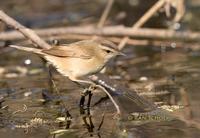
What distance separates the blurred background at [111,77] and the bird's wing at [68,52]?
56 centimetres

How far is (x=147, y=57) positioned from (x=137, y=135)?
397 centimetres

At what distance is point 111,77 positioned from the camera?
8.63 m

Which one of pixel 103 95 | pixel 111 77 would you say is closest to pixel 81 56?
pixel 103 95

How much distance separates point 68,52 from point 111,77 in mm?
1657

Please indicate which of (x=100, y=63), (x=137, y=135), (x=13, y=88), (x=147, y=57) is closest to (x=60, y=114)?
(x=100, y=63)

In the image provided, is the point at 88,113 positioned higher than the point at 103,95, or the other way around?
the point at 103,95

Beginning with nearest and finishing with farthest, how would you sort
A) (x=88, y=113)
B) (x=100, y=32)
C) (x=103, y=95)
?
(x=88, y=113), (x=103, y=95), (x=100, y=32)

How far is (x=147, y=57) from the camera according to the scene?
32.7 feet

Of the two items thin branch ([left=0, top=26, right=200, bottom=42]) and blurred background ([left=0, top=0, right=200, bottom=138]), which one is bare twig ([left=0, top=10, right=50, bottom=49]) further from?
thin branch ([left=0, top=26, right=200, bottom=42])

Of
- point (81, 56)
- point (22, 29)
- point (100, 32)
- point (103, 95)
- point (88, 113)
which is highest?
point (100, 32)

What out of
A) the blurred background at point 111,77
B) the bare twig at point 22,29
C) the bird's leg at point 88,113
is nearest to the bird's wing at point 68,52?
the bird's leg at point 88,113

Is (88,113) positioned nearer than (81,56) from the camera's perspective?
Yes

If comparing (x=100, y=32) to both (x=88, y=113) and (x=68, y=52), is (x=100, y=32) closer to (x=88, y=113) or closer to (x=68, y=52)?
(x=68, y=52)

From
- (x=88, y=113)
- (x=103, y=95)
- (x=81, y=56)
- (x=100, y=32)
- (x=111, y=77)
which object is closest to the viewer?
(x=88, y=113)
